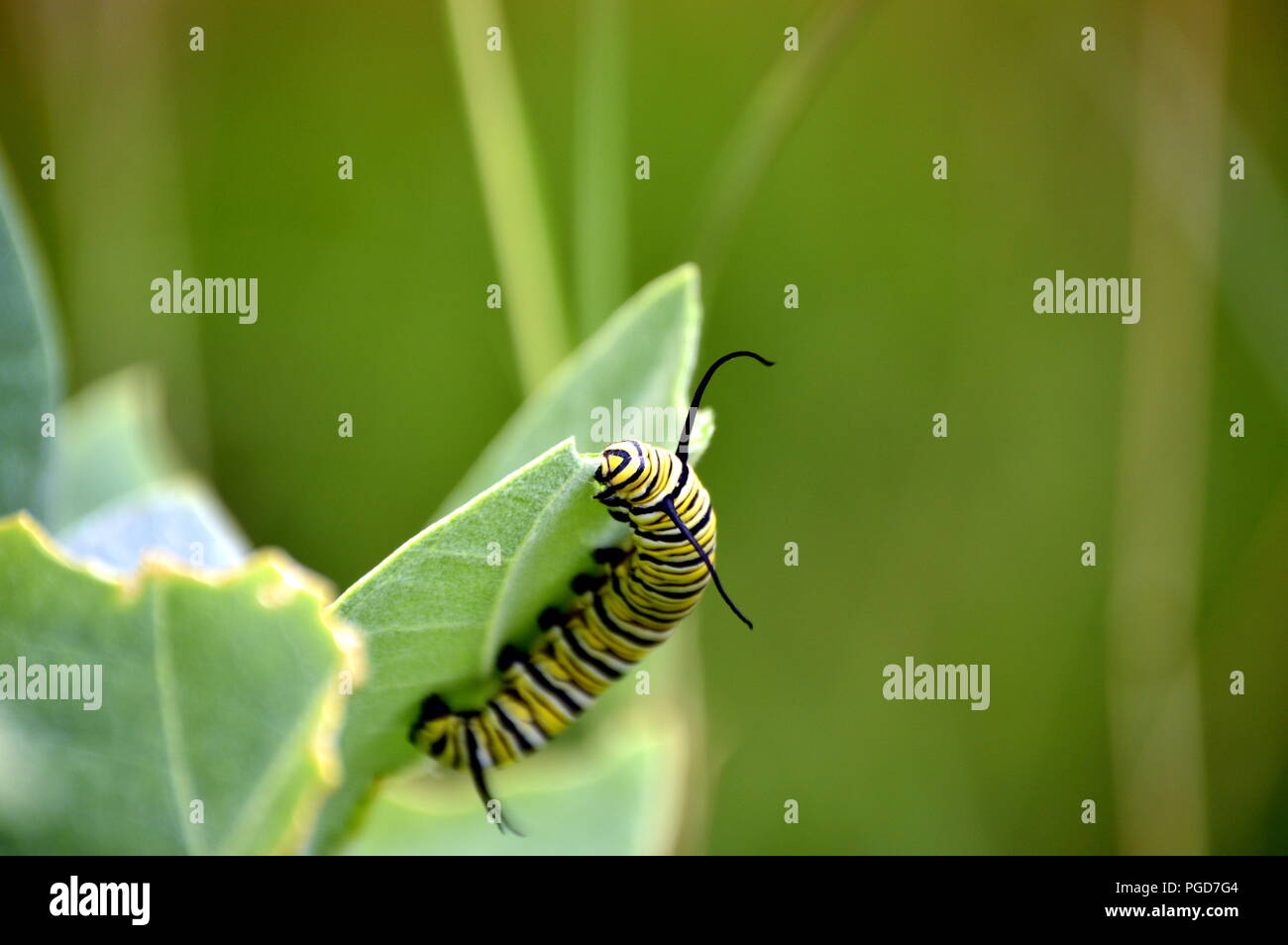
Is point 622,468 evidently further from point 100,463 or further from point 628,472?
point 100,463

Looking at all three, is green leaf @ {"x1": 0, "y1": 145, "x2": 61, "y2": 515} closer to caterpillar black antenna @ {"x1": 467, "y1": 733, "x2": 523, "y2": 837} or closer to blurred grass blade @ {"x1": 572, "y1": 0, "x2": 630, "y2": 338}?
caterpillar black antenna @ {"x1": 467, "y1": 733, "x2": 523, "y2": 837}

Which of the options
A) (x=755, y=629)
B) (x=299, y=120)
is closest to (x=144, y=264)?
(x=299, y=120)

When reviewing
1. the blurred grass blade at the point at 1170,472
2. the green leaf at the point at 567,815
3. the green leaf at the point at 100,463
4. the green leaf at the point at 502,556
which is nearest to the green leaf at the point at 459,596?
the green leaf at the point at 502,556

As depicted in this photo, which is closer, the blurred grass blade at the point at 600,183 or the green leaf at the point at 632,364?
the green leaf at the point at 632,364

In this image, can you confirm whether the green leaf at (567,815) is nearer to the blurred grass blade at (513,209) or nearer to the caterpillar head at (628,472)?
the caterpillar head at (628,472)

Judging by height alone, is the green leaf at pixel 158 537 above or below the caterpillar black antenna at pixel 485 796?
above
